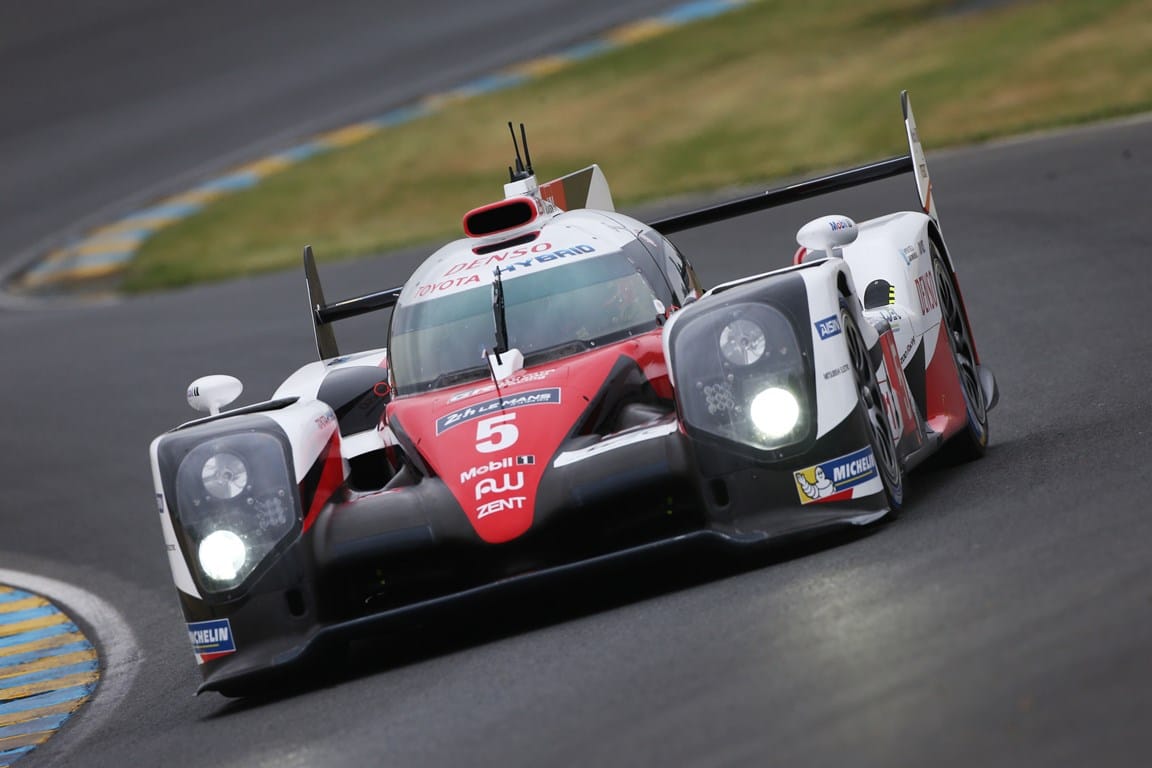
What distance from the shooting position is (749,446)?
6.07 m

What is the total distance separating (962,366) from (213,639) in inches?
145

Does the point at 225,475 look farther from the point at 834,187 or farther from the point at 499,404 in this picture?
the point at 834,187

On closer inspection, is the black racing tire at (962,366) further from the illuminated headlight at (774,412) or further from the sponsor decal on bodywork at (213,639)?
the sponsor decal on bodywork at (213,639)

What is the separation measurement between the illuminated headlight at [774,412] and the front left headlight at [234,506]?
1.52 m

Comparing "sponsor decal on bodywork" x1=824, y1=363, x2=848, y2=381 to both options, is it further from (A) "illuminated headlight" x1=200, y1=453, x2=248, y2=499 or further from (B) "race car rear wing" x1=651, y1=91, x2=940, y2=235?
(B) "race car rear wing" x1=651, y1=91, x2=940, y2=235

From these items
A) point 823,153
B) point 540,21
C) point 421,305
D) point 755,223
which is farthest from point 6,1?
point 421,305

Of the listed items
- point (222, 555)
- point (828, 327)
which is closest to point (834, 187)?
point (828, 327)

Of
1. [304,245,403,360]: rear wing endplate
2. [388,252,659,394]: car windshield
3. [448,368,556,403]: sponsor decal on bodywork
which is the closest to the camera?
[448,368,556,403]: sponsor decal on bodywork

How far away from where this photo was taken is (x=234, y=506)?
20.8ft

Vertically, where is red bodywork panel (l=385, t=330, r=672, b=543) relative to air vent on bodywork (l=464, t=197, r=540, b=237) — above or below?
below

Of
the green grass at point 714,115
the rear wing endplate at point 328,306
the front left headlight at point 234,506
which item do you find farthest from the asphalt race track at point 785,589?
the green grass at point 714,115

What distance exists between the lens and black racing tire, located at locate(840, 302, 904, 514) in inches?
247

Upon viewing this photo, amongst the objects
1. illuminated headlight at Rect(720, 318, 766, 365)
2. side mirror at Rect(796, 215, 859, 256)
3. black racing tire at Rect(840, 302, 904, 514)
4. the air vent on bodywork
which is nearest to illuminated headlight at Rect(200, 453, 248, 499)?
illuminated headlight at Rect(720, 318, 766, 365)

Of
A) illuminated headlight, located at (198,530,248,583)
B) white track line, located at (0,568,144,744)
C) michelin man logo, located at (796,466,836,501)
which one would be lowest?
white track line, located at (0,568,144,744)
